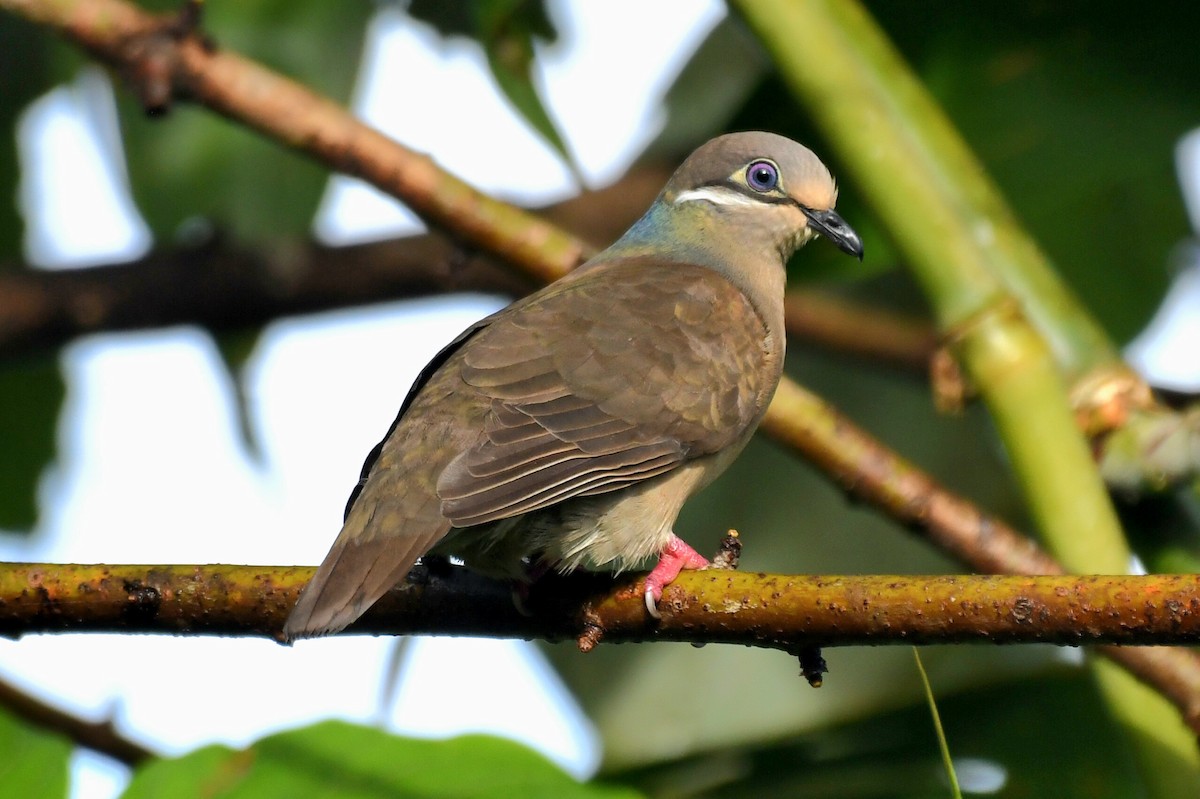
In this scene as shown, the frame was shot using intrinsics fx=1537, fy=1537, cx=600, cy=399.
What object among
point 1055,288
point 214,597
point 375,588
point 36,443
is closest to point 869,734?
point 1055,288

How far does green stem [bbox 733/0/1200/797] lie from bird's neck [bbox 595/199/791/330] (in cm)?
102

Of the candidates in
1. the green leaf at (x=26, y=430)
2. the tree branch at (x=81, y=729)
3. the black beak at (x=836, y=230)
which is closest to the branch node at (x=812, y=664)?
the black beak at (x=836, y=230)

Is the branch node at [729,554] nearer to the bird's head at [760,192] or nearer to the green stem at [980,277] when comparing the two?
the green stem at [980,277]

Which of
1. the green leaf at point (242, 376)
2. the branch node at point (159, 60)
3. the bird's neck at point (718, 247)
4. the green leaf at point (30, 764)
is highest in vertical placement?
the branch node at point (159, 60)

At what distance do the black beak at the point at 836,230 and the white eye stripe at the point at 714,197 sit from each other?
25 centimetres

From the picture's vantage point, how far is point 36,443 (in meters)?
4.80

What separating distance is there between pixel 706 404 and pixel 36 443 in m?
2.45

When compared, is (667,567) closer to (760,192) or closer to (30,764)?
(30,764)

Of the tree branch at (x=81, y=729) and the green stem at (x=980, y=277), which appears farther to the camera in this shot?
the tree branch at (x=81, y=729)

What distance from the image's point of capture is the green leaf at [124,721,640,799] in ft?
9.64

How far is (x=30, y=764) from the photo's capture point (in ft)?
9.98

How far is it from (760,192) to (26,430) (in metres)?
2.43

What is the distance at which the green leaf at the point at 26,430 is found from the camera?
472cm

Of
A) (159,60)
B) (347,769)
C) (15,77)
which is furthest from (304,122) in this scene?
(15,77)
